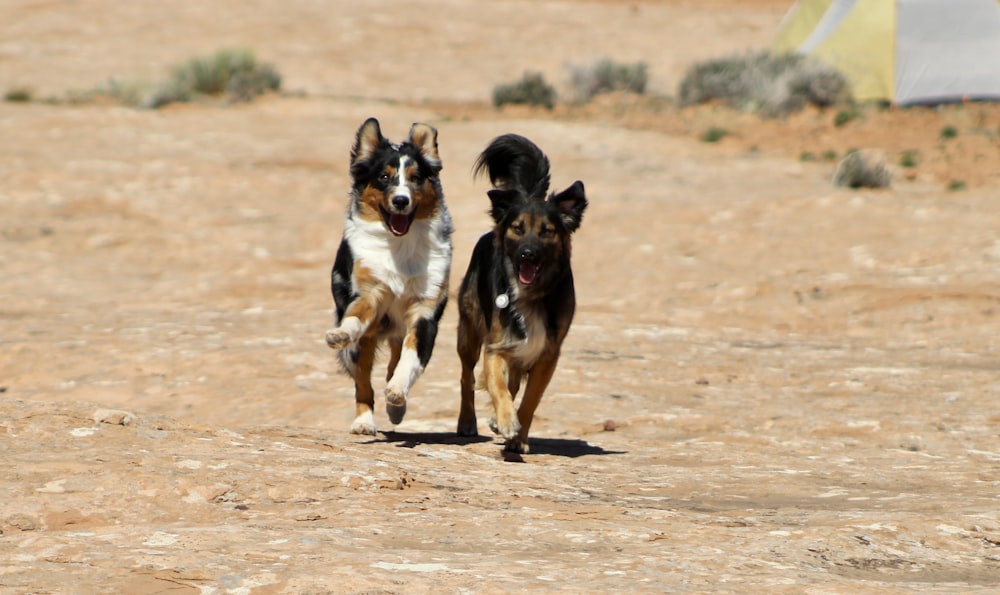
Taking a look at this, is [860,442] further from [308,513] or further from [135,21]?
[135,21]

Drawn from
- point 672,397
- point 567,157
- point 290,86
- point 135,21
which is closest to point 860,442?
point 672,397

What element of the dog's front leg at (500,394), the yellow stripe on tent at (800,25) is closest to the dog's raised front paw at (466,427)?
the dog's front leg at (500,394)

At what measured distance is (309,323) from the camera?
1470 centimetres

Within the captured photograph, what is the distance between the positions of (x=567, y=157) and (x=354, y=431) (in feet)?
52.0

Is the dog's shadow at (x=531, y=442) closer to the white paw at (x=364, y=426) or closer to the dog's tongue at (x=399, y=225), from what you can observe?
the white paw at (x=364, y=426)

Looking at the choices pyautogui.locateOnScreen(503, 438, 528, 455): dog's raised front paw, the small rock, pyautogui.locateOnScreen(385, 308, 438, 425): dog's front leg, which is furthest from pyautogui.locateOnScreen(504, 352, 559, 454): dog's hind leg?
the small rock

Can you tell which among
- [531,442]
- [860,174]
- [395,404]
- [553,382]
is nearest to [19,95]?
[860,174]

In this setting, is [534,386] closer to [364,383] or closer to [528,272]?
[528,272]

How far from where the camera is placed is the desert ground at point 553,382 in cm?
571

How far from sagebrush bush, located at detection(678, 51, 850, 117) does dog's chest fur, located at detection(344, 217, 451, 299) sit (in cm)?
2072

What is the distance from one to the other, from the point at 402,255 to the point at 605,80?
25.4 m

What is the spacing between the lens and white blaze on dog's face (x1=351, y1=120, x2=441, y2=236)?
8977mm

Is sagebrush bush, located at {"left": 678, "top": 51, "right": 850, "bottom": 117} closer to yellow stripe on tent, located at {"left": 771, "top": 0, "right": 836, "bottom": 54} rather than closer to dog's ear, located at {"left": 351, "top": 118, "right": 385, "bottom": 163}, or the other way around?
yellow stripe on tent, located at {"left": 771, "top": 0, "right": 836, "bottom": 54}

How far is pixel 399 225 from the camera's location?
29.8ft
